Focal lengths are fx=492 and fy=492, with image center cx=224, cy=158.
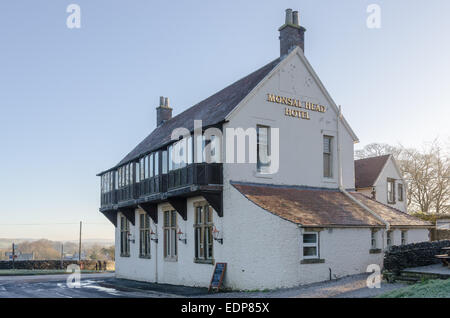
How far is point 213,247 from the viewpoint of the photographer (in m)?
21.3

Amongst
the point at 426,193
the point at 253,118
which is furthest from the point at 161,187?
the point at 426,193

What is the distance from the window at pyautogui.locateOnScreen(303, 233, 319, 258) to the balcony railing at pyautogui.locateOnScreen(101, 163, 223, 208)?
452cm

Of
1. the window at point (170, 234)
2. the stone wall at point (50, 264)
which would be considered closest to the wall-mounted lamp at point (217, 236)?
the window at point (170, 234)

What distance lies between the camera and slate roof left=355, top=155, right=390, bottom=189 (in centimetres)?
3741

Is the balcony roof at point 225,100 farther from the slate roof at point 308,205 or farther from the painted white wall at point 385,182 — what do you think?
the painted white wall at point 385,182

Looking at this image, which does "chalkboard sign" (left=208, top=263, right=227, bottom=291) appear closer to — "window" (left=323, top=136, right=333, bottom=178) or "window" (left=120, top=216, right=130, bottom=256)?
"window" (left=323, top=136, right=333, bottom=178)

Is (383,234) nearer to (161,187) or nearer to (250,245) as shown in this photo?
(250,245)

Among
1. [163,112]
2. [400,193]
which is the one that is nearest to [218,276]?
[163,112]

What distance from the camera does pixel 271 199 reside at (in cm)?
2019

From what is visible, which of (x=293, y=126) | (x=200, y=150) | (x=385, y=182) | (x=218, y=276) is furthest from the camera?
(x=385, y=182)

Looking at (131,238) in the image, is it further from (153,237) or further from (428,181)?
(428,181)

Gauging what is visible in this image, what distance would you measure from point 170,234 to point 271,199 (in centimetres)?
740

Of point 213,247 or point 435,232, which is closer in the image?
point 213,247
